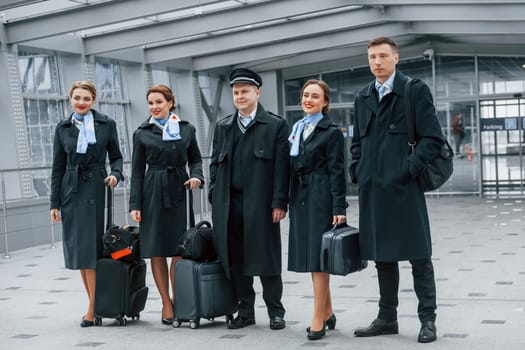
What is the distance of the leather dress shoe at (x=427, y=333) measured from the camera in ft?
16.3

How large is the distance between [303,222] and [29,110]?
9.70 m

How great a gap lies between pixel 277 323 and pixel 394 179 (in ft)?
4.07

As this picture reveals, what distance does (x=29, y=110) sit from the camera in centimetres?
1412

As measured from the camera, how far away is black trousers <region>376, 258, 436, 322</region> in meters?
4.99

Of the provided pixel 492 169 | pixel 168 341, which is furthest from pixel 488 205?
pixel 168 341

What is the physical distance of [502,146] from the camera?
20.4m

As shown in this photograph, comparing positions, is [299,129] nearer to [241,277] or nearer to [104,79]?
[241,277]

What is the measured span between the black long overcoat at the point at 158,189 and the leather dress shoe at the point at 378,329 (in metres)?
1.36

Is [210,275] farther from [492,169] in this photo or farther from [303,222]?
[492,169]

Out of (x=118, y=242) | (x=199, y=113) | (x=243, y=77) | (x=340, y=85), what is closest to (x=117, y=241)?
(x=118, y=242)

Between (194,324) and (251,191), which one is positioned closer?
(251,191)

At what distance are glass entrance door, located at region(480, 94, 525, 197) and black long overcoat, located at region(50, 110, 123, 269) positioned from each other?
51.1 feet

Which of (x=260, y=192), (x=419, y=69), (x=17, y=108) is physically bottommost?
(x=260, y=192)

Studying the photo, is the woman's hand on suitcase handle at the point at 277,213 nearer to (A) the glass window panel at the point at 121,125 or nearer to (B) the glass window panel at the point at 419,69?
(A) the glass window panel at the point at 121,125
